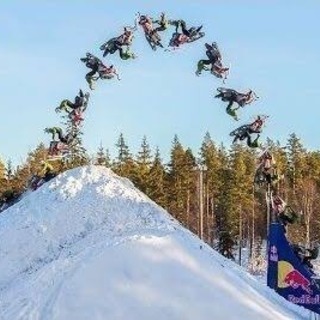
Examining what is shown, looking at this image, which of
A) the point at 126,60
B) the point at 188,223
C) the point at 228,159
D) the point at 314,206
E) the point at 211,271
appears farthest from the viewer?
the point at 228,159

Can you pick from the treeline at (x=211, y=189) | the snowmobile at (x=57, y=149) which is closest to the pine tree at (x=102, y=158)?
the treeline at (x=211, y=189)

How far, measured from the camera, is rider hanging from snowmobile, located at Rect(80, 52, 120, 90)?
17906 mm

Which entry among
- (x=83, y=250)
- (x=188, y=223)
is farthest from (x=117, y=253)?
(x=188, y=223)

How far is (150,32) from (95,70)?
191 cm

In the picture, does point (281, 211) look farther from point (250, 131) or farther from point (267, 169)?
point (250, 131)

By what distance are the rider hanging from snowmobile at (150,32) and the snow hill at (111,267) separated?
358 cm

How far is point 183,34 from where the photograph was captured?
17078 millimetres

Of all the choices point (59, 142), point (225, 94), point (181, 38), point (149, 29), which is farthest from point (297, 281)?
point (59, 142)

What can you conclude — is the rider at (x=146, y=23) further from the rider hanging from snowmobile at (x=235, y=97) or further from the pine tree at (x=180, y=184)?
the pine tree at (x=180, y=184)

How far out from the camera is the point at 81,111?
61.6 ft

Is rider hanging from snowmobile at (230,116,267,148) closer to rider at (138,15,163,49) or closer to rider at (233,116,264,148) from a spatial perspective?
rider at (233,116,264,148)

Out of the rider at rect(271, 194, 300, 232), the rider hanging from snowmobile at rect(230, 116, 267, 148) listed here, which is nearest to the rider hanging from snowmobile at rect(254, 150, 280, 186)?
the rider at rect(271, 194, 300, 232)

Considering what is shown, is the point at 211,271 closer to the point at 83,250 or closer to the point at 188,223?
the point at 83,250

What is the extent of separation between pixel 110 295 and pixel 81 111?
702 centimetres
